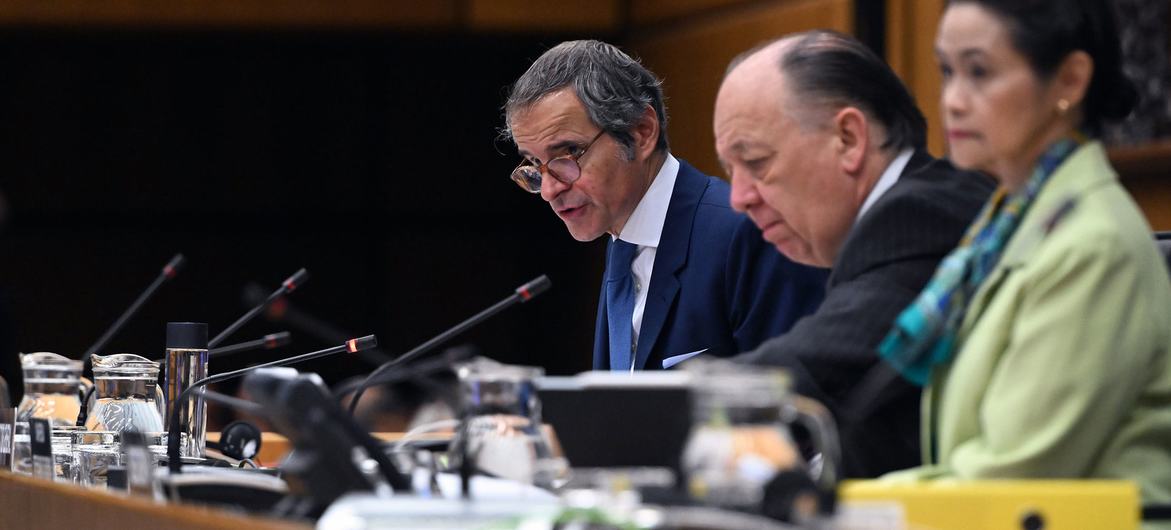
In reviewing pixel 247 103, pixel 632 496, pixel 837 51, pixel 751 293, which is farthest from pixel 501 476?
pixel 247 103

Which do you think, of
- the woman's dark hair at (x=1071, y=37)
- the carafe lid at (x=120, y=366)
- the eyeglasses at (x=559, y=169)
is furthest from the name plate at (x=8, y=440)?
the woman's dark hair at (x=1071, y=37)

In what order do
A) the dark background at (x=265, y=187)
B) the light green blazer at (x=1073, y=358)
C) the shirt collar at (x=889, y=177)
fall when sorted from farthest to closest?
the dark background at (x=265, y=187), the shirt collar at (x=889, y=177), the light green blazer at (x=1073, y=358)

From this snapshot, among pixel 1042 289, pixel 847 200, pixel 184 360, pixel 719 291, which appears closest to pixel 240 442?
pixel 184 360

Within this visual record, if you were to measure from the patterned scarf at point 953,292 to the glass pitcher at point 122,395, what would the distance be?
1.30 metres

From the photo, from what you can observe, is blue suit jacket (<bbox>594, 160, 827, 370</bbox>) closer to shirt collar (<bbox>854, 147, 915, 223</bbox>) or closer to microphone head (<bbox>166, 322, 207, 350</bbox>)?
shirt collar (<bbox>854, 147, 915, 223</bbox>)

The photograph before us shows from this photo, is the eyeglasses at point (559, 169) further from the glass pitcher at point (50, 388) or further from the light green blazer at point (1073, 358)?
the light green blazer at point (1073, 358)

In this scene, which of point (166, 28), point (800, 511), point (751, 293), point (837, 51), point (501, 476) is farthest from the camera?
point (166, 28)

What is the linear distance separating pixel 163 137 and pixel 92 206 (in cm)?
43

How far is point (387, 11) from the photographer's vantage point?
20.8 ft

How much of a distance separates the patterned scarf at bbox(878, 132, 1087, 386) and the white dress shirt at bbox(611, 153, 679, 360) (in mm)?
1407

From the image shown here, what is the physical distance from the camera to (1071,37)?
141 centimetres

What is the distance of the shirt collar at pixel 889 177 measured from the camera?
6.37 ft

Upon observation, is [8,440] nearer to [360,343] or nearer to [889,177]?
[360,343]

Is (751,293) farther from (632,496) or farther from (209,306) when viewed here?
(209,306)
